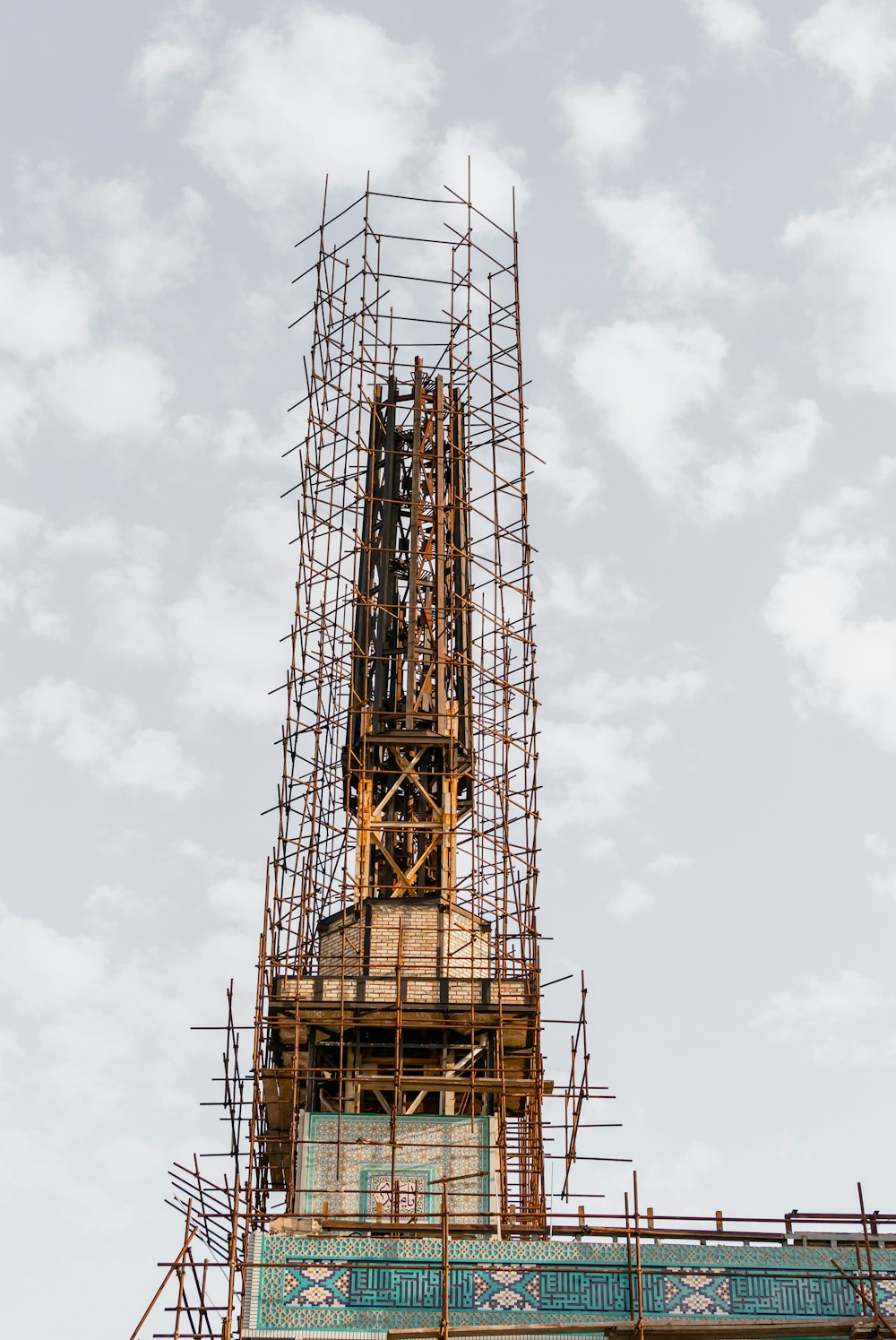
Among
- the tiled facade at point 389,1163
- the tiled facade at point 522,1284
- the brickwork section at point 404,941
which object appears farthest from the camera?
the brickwork section at point 404,941

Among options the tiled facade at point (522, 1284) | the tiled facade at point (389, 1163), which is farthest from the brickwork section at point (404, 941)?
the tiled facade at point (522, 1284)

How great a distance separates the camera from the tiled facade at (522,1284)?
24.9m

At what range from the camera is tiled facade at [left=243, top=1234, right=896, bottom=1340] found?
81.8 ft

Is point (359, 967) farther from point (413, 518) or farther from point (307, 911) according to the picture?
point (413, 518)

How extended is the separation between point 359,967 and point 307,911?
85.6 inches

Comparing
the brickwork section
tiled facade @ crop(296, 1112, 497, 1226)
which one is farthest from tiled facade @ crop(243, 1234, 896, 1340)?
the brickwork section

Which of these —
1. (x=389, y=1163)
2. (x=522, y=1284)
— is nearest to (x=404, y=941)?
(x=389, y=1163)

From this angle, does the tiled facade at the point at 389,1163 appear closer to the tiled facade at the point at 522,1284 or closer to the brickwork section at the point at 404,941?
the brickwork section at the point at 404,941

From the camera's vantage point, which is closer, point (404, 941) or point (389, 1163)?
point (389, 1163)

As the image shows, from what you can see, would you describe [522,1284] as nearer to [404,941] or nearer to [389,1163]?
[389,1163]

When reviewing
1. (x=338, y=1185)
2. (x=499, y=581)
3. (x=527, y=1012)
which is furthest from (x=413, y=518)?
(x=338, y=1185)

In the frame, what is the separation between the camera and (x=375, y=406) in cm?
3941

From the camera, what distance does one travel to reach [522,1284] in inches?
996

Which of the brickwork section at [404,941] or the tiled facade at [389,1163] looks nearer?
the tiled facade at [389,1163]
